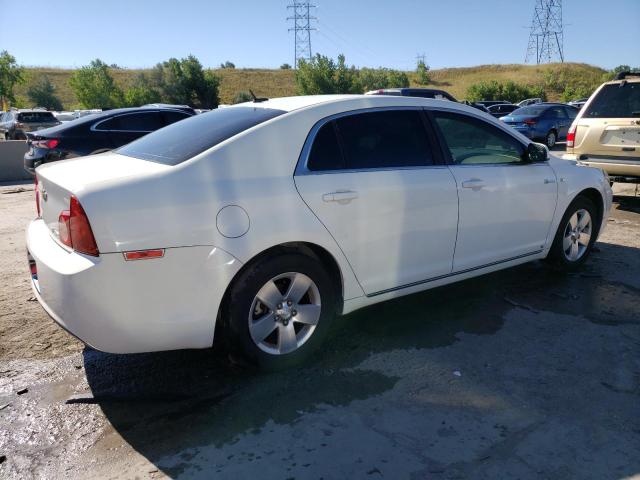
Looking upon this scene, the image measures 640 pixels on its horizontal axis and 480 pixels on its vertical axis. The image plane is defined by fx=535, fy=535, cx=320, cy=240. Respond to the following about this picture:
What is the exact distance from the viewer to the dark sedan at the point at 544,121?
18.8 meters

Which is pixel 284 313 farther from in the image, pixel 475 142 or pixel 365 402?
pixel 475 142

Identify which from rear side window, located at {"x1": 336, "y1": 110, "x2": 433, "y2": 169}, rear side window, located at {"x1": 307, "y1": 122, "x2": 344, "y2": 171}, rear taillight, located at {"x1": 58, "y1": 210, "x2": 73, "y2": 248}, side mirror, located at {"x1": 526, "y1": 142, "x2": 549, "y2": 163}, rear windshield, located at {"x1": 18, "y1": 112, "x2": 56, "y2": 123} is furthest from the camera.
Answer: rear windshield, located at {"x1": 18, "y1": 112, "x2": 56, "y2": 123}

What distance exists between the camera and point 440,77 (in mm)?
91875

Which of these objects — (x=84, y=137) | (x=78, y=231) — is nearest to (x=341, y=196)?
(x=78, y=231)

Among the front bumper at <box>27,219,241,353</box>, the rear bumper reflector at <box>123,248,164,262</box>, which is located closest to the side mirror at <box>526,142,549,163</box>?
the front bumper at <box>27,219,241,353</box>

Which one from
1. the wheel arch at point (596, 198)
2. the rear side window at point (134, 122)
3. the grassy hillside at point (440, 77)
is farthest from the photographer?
the grassy hillside at point (440, 77)

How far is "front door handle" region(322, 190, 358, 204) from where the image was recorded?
330 cm

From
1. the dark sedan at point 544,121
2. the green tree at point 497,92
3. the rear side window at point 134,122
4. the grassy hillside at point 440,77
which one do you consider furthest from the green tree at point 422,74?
the rear side window at point 134,122

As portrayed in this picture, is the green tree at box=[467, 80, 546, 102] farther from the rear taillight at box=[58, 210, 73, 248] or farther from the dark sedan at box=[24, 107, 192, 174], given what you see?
the rear taillight at box=[58, 210, 73, 248]

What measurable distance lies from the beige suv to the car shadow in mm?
3670

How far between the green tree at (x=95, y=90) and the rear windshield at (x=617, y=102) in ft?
173

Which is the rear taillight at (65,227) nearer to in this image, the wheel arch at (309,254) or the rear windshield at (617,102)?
the wheel arch at (309,254)

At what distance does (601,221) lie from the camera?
5.40 metres

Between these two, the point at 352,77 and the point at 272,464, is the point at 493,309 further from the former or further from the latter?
the point at 352,77
